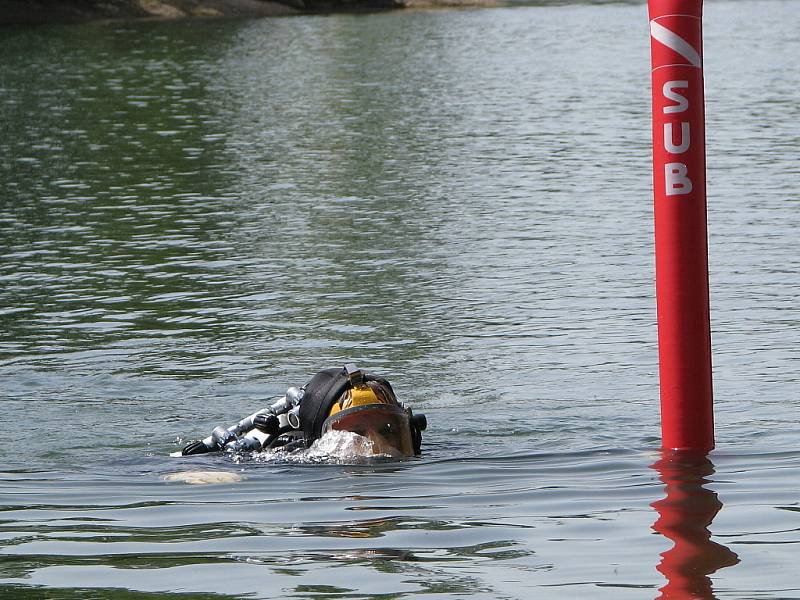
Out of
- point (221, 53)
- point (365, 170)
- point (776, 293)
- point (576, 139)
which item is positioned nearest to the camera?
point (776, 293)

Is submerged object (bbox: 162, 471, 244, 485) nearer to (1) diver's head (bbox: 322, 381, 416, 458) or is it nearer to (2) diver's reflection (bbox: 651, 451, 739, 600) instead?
(1) diver's head (bbox: 322, 381, 416, 458)

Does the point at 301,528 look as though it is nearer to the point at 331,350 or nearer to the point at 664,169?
the point at 664,169

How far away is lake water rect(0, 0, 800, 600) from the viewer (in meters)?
6.34

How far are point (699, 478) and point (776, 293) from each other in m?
6.88

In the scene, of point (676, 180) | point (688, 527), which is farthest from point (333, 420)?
point (676, 180)

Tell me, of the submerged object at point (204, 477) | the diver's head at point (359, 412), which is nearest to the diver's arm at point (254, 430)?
the diver's head at point (359, 412)

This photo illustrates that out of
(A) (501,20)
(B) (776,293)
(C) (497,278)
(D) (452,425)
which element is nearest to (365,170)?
(C) (497,278)

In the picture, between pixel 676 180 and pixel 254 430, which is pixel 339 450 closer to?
pixel 254 430

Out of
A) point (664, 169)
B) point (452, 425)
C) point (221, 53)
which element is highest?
point (221, 53)

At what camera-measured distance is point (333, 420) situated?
802cm

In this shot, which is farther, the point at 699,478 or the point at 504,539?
the point at 699,478

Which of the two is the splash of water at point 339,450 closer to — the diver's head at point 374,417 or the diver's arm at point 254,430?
the diver's head at point 374,417

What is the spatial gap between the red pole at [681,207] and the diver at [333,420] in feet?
4.97

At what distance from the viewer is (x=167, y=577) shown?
5.96 metres
